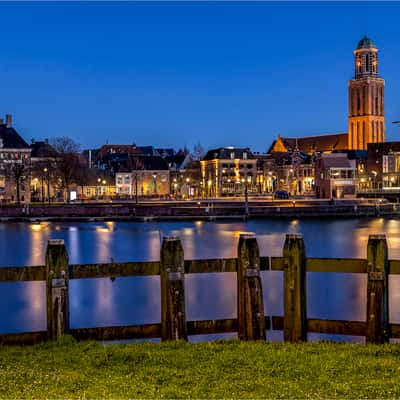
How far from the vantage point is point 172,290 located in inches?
400

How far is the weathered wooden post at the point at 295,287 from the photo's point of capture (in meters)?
10.2

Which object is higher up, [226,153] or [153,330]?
[226,153]

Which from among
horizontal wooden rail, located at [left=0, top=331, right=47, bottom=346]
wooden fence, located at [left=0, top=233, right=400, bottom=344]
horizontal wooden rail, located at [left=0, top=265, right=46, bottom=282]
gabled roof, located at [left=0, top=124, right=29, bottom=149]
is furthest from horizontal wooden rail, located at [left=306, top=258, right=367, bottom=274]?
gabled roof, located at [left=0, top=124, right=29, bottom=149]

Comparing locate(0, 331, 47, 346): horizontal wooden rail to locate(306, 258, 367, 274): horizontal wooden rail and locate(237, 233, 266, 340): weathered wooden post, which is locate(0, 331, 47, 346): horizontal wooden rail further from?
locate(306, 258, 367, 274): horizontal wooden rail

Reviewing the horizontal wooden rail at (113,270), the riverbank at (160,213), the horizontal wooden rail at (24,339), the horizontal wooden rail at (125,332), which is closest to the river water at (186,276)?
the riverbank at (160,213)

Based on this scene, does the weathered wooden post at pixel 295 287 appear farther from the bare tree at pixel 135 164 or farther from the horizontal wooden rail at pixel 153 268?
the bare tree at pixel 135 164

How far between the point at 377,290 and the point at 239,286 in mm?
2236

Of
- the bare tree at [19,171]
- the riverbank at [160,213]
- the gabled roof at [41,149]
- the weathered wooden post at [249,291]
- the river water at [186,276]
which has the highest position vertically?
the gabled roof at [41,149]

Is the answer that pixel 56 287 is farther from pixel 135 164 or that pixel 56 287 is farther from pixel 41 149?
pixel 135 164

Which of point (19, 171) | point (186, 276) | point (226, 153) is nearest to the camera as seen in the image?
point (186, 276)

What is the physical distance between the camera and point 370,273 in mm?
9953

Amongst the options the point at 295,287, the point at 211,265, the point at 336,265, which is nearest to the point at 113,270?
the point at 211,265

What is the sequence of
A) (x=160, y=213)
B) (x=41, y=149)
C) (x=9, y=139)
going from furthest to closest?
(x=41, y=149) < (x=9, y=139) < (x=160, y=213)

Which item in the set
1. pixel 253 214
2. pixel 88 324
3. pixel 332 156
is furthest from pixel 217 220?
pixel 88 324
